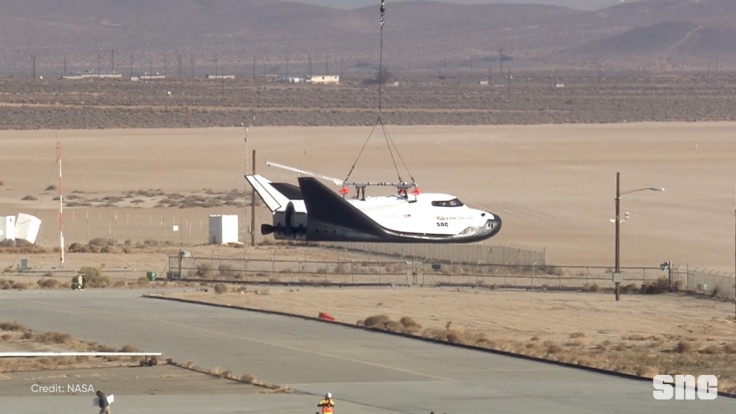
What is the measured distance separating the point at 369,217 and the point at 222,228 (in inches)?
841

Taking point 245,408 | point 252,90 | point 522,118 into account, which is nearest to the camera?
point 245,408

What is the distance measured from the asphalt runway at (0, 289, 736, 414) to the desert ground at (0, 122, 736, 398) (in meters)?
2.37

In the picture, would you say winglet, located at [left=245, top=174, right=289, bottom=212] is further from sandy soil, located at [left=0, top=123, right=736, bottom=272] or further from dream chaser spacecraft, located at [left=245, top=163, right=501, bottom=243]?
sandy soil, located at [left=0, top=123, right=736, bottom=272]

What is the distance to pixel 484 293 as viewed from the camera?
163 feet

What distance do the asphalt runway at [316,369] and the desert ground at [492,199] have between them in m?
2.37

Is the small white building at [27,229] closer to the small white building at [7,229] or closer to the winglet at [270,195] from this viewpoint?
the small white building at [7,229]

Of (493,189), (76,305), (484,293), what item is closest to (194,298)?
(76,305)

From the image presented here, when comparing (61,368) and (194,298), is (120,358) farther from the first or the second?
(194,298)

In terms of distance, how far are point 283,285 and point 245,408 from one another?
2655 cm

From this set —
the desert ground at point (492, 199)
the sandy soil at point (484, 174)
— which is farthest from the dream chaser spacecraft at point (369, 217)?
the sandy soil at point (484, 174)

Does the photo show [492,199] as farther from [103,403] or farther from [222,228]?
[103,403]

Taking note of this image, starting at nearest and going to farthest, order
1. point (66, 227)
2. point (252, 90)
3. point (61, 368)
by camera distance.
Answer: point (61, 368) → point (66, 227) → point (252, 90)

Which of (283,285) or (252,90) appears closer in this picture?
(283,285)

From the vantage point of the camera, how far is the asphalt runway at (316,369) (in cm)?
2655
